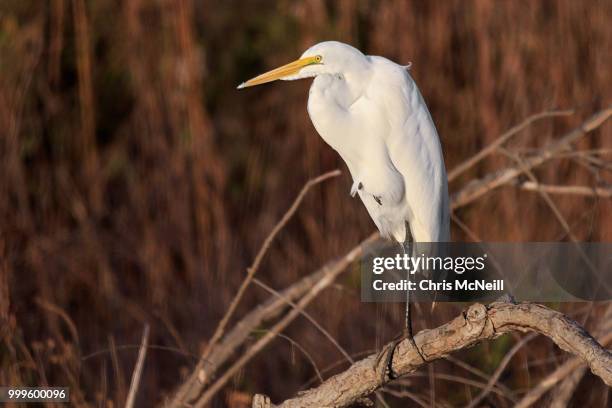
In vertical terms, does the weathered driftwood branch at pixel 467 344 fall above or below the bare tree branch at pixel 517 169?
below

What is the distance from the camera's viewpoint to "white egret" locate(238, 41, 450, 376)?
6.57 feet

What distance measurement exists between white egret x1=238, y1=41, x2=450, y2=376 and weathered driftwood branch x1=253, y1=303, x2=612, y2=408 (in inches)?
9.3

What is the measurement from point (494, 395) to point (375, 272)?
519 millimetres

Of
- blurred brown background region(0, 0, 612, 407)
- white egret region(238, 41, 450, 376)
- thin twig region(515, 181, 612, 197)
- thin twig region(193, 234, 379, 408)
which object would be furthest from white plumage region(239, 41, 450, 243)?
blurred brown background region(0, 0, 612, 407)

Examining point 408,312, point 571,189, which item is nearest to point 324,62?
point 408,312

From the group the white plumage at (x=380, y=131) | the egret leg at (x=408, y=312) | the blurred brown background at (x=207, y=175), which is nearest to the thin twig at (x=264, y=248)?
the white plumage at (x=380, y=131)

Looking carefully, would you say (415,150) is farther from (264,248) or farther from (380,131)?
(264,248)

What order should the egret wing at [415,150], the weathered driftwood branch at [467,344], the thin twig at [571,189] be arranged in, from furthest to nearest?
the thin twig at [571,189] → the egret wing at [415,150] → the weathered driftwood branch at [467,344]

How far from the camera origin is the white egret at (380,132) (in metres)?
2.00

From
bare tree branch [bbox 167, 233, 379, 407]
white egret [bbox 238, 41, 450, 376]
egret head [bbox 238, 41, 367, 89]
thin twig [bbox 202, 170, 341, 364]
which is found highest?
egret head [bbox 238, 41, 367, 89]

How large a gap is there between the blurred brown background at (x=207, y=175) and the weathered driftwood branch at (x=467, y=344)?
3.67 feet

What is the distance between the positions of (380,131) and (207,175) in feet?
4.85

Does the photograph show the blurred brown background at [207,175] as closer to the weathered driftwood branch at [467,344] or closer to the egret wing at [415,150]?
the egret wing at [415,150]

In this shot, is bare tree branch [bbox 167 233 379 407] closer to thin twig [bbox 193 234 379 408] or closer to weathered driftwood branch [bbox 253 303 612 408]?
thin twig [bbox 193 234 379 408]
